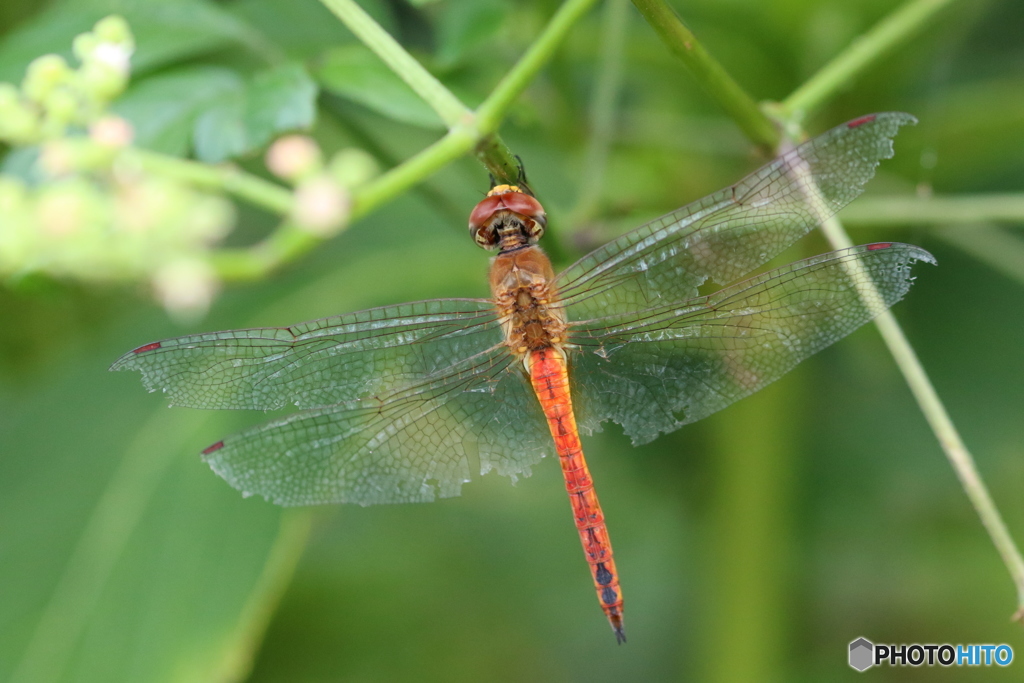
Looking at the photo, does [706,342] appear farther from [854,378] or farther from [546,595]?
[546,595]

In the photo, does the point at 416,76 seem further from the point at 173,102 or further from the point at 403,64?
the point at 173,102

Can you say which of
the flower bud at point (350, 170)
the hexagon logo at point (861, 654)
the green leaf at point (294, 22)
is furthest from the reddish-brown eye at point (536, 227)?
the hexagon logo at point (861, 654)

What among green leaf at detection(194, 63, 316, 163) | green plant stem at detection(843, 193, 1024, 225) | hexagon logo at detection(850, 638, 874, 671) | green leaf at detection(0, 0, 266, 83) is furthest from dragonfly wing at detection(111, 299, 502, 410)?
hexagon logo at detection(850, 638, 874, 671)

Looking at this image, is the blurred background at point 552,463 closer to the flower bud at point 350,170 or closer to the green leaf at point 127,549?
the green leaf at point 127,549

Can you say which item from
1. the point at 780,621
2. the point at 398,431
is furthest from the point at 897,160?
the point at 398,431

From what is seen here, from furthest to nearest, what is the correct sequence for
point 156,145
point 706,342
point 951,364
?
1. point 951,364
2. point 706,342
3. point 156,145

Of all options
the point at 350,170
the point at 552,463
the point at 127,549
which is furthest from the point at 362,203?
the point at 552,463

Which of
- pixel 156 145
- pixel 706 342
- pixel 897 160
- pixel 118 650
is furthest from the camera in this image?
pixel 897 160
